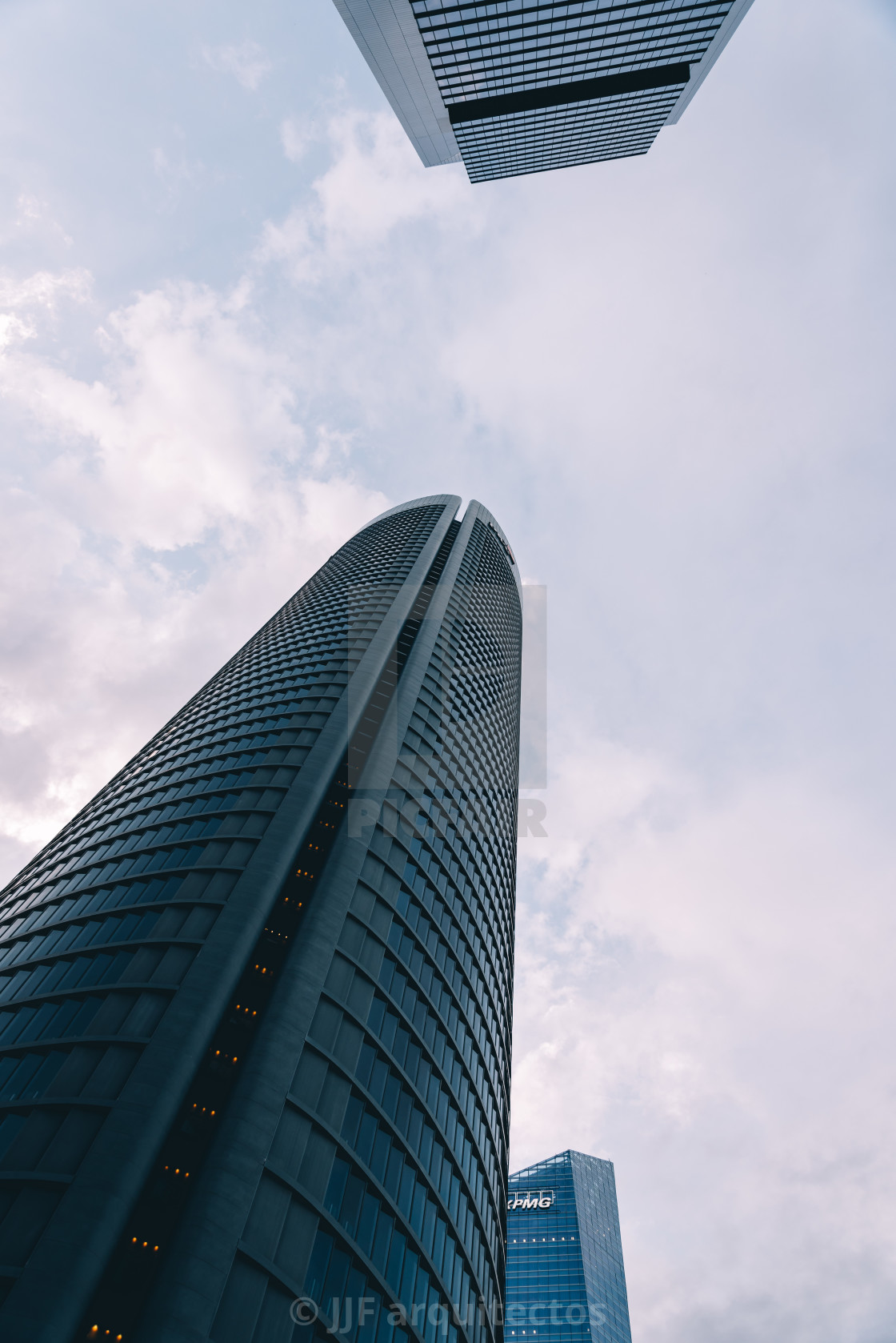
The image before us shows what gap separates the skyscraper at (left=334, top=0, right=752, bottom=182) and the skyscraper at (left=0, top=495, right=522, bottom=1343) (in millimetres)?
51770

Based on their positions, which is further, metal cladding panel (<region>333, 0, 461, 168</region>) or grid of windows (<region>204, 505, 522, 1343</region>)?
metal cladding panel (<region>333, 0, 461, 168</region>)

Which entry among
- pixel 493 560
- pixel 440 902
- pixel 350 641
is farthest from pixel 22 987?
pixel 493 560

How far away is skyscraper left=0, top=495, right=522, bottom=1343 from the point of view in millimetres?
23922

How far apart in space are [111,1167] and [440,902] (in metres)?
25.5

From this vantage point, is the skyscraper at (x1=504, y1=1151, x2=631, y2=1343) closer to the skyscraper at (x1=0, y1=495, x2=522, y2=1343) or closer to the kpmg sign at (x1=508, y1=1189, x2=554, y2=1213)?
the kpmg sign at (x1=508, y1=1189, x2=554, y2=1213)

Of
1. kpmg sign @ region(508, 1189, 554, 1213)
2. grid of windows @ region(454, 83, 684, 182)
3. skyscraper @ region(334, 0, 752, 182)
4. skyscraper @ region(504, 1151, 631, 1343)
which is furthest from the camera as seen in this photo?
kpmg sign @ region(508, 1189, 554, 1213)

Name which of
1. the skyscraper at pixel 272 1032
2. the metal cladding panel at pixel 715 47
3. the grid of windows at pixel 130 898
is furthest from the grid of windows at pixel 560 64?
the skyscraper at pixel 272 1032

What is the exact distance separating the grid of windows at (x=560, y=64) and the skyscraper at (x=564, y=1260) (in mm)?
189361

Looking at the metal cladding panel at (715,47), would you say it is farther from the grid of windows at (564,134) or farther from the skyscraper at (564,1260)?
the skyscraper at (564,1260)

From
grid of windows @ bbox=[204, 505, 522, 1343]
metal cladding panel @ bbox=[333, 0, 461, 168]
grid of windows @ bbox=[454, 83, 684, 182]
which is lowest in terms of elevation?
grid of windows @ bbox=[204, 505, 522, 1343]

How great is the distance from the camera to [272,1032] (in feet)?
99.2

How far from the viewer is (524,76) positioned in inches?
2562

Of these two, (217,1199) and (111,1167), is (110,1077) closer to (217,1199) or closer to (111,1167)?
(111,1167)

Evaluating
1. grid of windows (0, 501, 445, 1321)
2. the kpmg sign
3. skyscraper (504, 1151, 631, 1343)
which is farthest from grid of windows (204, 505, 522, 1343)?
the kpmg sign
